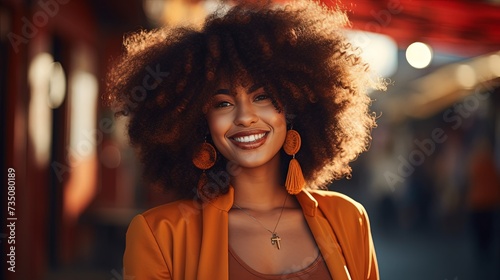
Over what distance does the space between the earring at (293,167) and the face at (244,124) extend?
144mm

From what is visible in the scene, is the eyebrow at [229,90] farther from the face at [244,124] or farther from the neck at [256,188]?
the neck at [256,188]

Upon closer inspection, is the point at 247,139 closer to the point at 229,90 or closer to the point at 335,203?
the point at 229,90

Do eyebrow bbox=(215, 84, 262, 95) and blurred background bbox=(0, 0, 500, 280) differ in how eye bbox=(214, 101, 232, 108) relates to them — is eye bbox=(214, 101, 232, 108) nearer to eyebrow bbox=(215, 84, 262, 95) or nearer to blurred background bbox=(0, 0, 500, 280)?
eyebrow bbox=(215, 84, 262, 95)

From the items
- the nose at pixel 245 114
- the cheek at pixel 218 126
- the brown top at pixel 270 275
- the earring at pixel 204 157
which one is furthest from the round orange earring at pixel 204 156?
the brown top at pixel 270 275

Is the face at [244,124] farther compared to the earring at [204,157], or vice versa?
the earring at [204,157]

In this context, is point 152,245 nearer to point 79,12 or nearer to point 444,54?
point 444,54

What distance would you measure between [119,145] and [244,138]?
975 cm

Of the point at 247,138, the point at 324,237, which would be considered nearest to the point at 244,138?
the point at 247,138

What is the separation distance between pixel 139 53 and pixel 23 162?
419 cm

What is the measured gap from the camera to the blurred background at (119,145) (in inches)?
249

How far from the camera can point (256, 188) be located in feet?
9.77

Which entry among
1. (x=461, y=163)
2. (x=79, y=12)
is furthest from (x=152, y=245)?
(x=461, y=163)

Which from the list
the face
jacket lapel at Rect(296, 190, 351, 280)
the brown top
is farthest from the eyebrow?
the brown top

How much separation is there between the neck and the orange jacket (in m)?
0.09
